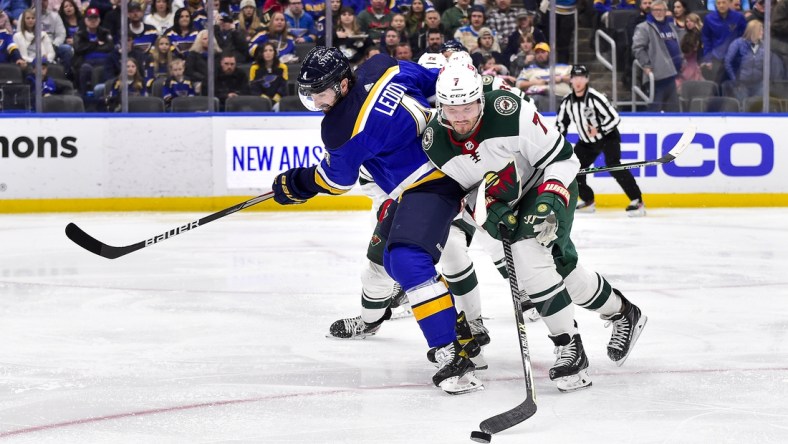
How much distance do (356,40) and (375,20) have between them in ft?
0.80

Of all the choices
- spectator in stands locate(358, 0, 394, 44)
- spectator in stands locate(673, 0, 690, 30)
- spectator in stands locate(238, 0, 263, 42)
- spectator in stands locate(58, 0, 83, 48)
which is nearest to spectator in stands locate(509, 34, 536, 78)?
spectator in stands locate(358, 0, 394, 44)

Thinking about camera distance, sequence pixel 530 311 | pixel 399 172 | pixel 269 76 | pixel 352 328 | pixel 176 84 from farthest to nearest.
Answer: pixel 269 76
pixel 176 84
pixel 530 311
pixel 352 328
pixel 399 172

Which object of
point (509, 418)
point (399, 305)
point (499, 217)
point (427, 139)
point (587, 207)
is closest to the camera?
point (509, 418)

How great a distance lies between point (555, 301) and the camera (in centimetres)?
320

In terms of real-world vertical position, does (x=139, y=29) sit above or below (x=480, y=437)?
above

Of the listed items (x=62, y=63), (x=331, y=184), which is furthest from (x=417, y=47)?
(x=331, y=184)

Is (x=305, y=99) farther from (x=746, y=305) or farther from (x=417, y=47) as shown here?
(x=417, y=47)

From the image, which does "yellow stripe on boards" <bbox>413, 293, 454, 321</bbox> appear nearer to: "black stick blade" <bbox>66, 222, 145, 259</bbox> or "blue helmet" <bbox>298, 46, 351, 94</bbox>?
"blue helmet" <bbox>298, 46, 351, 94</bbox>

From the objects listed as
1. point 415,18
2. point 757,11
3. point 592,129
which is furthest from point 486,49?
point 757,11

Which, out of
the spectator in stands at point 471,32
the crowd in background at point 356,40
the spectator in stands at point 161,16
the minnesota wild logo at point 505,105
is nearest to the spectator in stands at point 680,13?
the crowd in background at point 356,40

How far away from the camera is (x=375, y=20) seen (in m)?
9.20

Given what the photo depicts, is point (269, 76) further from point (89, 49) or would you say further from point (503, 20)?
point (503, 20)

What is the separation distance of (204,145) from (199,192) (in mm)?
377

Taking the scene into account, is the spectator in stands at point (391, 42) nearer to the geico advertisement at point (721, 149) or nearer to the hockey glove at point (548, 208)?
the geico advertisement at point (721, 149)
